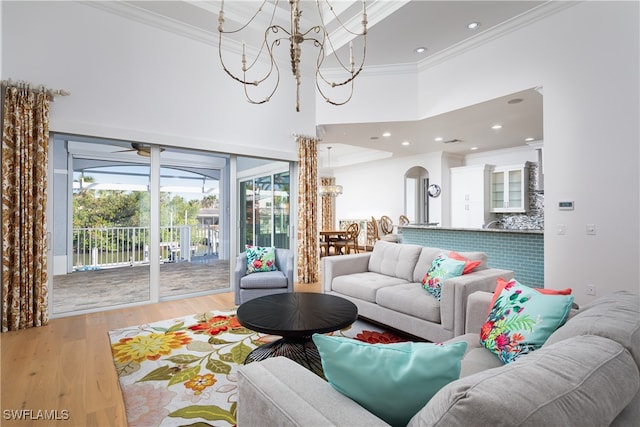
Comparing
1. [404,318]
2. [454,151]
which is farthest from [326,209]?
[404,318]

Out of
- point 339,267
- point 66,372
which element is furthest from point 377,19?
point 66,372

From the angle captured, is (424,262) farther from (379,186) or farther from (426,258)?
(379,186)

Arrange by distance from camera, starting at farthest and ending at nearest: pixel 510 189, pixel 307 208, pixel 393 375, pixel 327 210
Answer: pixel 327 210 → pixel 510 189 → pixel 307 208 → pixel 393 375

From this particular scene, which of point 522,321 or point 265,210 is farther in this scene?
point 265,210

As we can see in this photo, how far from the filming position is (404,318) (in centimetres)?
297

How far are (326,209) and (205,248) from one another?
6.59 metres

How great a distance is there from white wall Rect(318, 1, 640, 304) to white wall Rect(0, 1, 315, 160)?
3585 mm

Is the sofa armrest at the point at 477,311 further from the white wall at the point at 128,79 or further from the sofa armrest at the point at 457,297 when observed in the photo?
the white wall at the point at 128,79

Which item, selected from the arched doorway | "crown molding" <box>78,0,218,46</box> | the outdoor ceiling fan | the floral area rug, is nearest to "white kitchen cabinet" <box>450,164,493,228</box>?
the arched doorway

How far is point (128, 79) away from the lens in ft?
13.1

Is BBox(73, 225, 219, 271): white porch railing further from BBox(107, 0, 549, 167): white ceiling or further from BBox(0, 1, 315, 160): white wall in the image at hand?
BBox(107, 0, 549, 167): white ceiling

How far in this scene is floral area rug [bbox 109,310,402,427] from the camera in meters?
1.96

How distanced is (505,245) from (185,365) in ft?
14.3

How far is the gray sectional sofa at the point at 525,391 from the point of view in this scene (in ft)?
2.23
